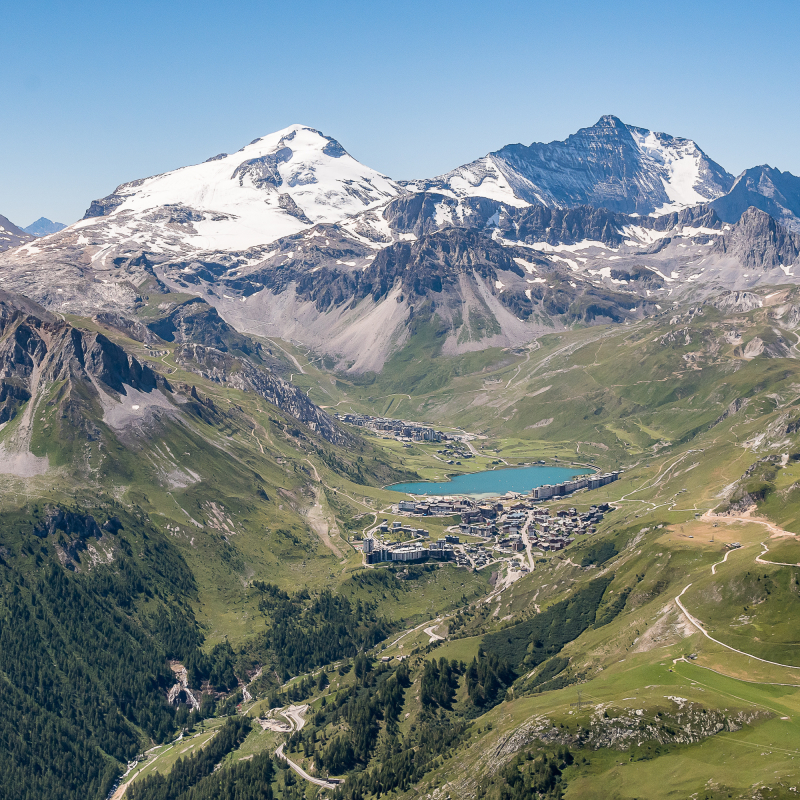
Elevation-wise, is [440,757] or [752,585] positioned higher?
[752,585]

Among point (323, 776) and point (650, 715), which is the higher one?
point (650, 715)

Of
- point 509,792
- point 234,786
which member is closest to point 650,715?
point 509,792

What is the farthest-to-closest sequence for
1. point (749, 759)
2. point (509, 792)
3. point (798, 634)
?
point (798, 634) → point (509, 792) → point (749, 759)

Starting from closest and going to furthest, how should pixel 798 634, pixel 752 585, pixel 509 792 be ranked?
Answer: pixel 509 792, pixel 798 634, pixel 752 585

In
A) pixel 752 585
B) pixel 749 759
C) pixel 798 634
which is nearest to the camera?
pixel 749 759

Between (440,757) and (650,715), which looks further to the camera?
(440,757)

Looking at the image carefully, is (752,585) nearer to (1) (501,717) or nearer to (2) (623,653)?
(2) (623,653)

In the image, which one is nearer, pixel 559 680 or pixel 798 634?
pixel 798 634

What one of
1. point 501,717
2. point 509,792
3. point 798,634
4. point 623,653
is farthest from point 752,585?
point 509,792

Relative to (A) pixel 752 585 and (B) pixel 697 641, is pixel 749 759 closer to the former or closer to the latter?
(B) pixel 697 641
